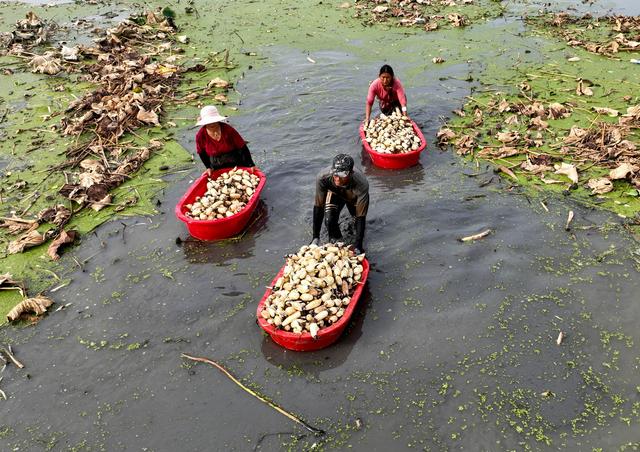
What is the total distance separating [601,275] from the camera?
5.51m

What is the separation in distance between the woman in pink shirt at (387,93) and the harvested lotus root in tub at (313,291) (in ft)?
12.8

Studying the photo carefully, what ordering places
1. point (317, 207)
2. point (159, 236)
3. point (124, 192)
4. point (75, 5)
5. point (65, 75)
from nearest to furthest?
point (317, 207) < point (159, 236) < point (124, 192) < point (65, 75) < point (75, 5)

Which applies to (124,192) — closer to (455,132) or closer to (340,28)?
(455,132)

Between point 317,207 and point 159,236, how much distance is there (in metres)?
2.52

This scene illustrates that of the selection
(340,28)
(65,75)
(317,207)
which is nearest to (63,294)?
(317,207)

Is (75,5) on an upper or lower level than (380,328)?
upper

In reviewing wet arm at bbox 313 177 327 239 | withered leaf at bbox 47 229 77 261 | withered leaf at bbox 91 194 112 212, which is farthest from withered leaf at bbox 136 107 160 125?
wet arm at bbox 313 177 327 239

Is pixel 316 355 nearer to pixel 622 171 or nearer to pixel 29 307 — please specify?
pixel 29 307

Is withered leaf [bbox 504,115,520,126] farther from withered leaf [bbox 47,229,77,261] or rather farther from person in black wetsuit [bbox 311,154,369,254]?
withered leaf [bbox 47,229,77,261]

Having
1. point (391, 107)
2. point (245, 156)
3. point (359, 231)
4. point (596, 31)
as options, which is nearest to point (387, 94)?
point (391, 107)

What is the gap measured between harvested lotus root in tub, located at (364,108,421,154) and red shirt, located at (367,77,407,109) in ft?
0.97

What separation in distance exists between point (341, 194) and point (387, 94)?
3574mm

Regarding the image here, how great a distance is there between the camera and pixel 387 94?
8539mm

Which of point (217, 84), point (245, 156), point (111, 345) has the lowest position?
point (111, 345)
